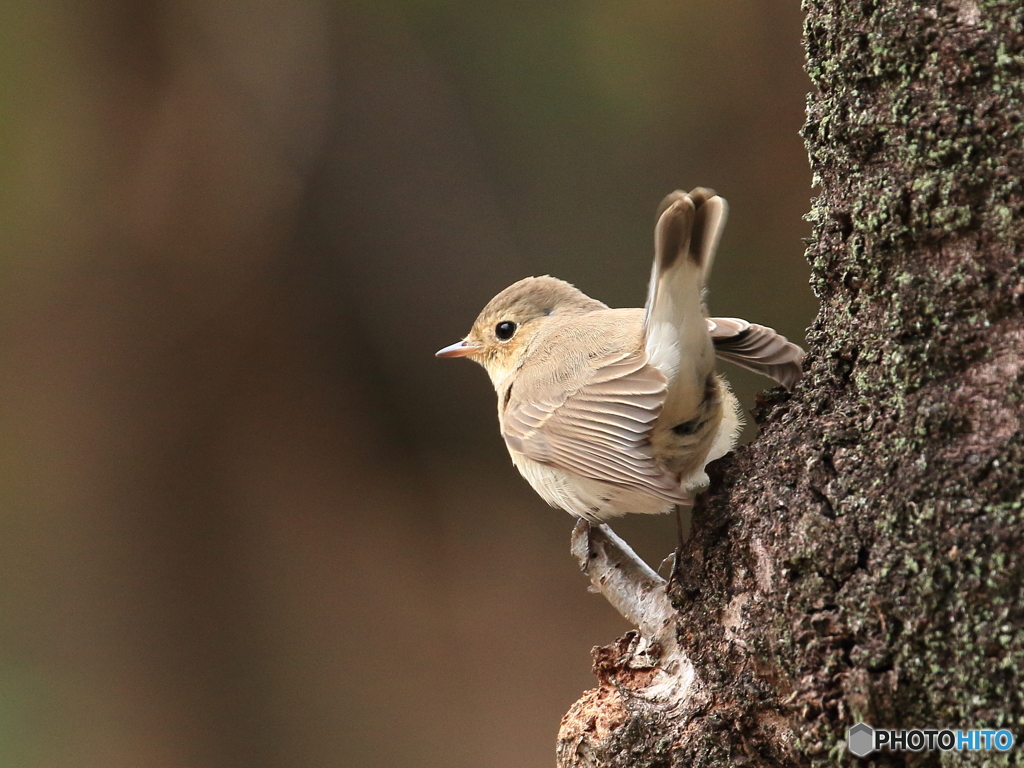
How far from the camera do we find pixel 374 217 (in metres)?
6.91

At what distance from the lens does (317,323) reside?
6965 mm

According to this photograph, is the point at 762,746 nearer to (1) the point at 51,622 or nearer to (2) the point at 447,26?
(2) the point at 447,26

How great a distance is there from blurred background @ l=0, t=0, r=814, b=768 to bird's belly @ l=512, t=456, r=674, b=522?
3.24 m

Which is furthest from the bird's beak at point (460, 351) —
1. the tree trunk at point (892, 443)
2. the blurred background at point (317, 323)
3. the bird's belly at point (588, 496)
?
the blurred background at point (317, 323)

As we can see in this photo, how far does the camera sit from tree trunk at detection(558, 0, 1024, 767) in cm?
190

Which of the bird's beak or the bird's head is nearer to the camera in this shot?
the bird's head

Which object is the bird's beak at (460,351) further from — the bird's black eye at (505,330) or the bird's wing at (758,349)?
the bird's wing at (758,349)

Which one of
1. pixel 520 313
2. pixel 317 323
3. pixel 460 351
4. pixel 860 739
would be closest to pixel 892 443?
pixel 860 739

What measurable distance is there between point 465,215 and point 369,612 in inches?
119

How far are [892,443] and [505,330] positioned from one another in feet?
8.34

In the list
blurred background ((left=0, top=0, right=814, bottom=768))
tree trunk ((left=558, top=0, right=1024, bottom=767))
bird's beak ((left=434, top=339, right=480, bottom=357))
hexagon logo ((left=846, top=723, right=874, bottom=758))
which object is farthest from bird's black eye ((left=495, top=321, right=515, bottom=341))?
hexagon logo ((left=846, top=723, right=874, bottom=758))

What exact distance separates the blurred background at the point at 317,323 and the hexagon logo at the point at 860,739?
15.9 feet

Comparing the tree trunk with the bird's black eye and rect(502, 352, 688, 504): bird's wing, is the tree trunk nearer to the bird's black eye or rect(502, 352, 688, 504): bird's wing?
rect(502, 352, 688, 504): bird's wing

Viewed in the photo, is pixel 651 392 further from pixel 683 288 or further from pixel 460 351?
pixel 460 351
